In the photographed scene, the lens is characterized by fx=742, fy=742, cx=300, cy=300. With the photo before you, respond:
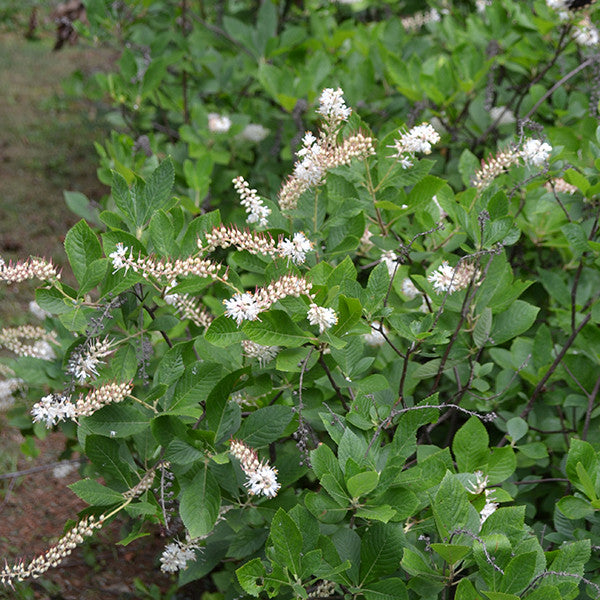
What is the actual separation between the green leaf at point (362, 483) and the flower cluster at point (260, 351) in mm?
334

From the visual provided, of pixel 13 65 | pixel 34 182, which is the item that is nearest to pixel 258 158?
pixel 34 182

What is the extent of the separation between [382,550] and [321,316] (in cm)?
46

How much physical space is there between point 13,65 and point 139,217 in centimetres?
697

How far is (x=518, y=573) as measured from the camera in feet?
4.10

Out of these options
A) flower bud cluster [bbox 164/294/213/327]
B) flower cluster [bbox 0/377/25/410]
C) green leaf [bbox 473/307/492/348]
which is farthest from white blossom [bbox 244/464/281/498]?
flower cluster [bbox 0/377/25/410]

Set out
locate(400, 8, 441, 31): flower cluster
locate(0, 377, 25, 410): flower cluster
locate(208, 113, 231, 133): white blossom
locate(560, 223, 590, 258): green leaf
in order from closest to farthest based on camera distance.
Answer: locate(560, 223, 590, 258): green leaf < locate(0, 377, 25, 410): flower cluster < locate(208, 113, 231, 133): white blossom < locate(400, 8, 441, 31): flower cluster

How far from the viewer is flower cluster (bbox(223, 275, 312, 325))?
1321mm

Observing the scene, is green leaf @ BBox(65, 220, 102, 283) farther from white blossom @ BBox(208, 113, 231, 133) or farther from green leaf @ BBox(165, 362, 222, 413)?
white blossom @ BBox(208, 113, 231, 133)

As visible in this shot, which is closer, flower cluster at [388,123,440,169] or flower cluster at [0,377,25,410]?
flower cluster at [388,123,440,169]

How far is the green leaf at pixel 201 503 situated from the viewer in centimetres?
142

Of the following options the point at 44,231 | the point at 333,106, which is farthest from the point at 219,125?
the point at 44,231

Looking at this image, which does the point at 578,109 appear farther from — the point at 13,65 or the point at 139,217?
the point at 13,65

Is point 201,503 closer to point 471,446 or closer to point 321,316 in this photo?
point 321,316

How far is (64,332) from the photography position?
78.3 inches
